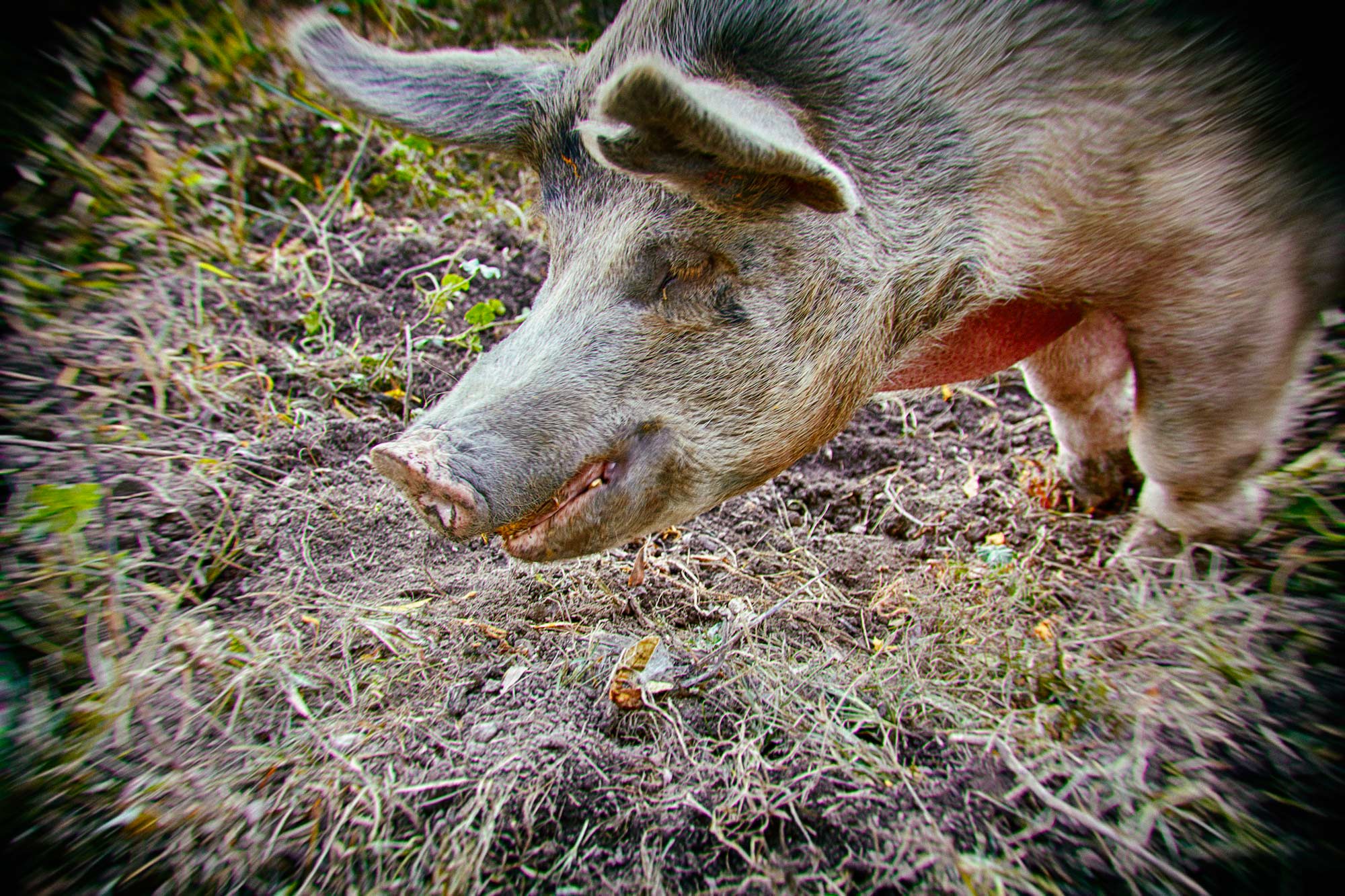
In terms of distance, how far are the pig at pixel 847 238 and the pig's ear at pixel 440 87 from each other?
0.06m

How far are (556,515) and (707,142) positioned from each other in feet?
2.91

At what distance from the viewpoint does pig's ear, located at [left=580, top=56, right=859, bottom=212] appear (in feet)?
4.48

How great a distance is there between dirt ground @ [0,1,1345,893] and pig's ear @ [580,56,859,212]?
117 cm

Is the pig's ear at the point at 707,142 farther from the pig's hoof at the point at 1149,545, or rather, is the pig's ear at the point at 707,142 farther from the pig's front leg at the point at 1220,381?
the pig's hoof at the point at 1149,545

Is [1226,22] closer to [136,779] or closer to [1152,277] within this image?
[1152,277]

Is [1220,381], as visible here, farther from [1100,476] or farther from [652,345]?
[652,345]

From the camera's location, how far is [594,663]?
6.68ft

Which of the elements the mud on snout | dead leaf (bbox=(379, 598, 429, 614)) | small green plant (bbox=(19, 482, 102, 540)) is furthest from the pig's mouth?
small green plant (bbox=(19, 482, 102, 540))

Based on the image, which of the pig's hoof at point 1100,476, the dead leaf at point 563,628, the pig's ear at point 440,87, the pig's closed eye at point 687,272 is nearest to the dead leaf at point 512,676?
the dead leaf at point 563,628

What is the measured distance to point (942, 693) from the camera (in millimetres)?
1970

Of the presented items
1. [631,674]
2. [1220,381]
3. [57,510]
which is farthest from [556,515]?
[1220,381]

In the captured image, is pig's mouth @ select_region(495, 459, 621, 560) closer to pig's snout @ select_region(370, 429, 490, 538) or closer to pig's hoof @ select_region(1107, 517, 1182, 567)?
pig's snout @ select_region(370, 429, 490, 538)

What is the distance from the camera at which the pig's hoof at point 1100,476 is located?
288 centimetres

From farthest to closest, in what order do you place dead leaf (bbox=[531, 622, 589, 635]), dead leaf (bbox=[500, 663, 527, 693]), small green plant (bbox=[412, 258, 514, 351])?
small green plant (bbox=[412, 258, 514, 351]), dead leaf (bbox=[531, 622, 589, 635]), dead leaf (bbox=[500, 663, 527, 693])
